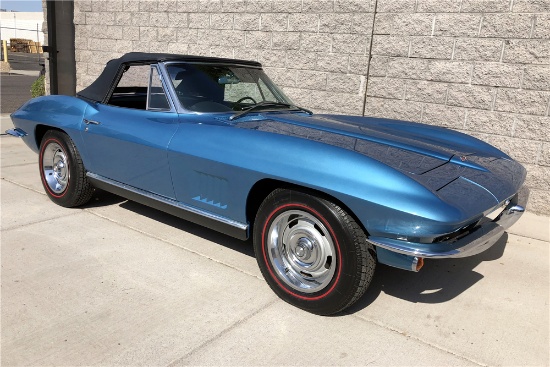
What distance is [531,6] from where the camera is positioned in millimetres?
4863

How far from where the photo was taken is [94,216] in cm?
444

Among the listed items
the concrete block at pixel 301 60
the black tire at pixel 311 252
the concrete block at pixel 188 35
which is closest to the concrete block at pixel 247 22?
the concrete block at pixel 301 60

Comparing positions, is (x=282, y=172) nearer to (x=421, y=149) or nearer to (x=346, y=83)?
(x=421, y=149)

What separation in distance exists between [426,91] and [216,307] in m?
3.89

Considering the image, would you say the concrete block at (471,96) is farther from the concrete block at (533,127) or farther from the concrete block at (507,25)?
the concrete block at (507,25)

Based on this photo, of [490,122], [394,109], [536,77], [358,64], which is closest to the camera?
[536,77]

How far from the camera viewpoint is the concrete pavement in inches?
98.7

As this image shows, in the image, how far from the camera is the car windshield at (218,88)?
3676 millimetres

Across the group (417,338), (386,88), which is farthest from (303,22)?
(417,338)

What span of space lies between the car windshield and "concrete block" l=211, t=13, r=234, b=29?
3.28m

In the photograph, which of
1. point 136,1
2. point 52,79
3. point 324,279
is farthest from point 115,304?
point 52,79

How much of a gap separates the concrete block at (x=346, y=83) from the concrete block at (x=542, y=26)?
1.95m

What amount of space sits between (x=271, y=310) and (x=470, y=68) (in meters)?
3.83

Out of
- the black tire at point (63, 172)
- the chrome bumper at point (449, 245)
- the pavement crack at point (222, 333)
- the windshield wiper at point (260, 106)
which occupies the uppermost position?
the windshield wiper at point (260, 106)
